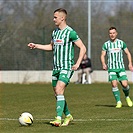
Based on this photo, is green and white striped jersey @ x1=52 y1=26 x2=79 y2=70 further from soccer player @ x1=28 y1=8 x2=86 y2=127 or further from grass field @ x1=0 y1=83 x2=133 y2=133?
grass field @ x1=0 y1=83 x2=133 y2=133

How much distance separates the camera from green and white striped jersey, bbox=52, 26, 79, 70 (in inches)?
441

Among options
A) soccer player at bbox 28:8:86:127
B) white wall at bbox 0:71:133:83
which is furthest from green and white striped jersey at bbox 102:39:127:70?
white wall at bbox 0:71:133:83

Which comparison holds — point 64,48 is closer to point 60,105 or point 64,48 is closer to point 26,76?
point 60,105

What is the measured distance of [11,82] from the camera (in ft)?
103

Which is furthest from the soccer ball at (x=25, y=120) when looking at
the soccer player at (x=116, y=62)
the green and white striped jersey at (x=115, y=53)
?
the green and white striped jersey at (x=115, y=53)

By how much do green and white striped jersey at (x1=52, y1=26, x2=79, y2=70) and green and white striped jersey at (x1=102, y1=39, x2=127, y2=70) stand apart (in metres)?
4.92

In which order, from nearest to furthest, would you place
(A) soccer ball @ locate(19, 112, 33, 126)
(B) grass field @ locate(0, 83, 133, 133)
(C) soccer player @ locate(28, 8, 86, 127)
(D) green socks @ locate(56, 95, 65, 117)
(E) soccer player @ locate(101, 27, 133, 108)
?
(B) grass field @ locate(0, 83, 133, 133) < (A) soccer ball @ locate(19, 112, 33, 126) < (D) green socks @ locate(56, 95, 65, 117) < (C) soccer player @ locate(28, 8, 86, 127) < (E) soccer player @ locate(101, 27, 133, 108)

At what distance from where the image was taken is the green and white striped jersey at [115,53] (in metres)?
16.0

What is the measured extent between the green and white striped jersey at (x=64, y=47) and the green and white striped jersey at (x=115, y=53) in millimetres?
4923

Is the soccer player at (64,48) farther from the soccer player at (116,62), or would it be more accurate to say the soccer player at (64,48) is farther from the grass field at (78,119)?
the soccer player at (116,62)

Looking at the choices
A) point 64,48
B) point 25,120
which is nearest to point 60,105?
point 25,120

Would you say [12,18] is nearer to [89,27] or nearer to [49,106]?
[89,27]

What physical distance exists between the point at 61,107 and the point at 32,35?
68.8 feet

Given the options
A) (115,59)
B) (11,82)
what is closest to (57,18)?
(115,59)
